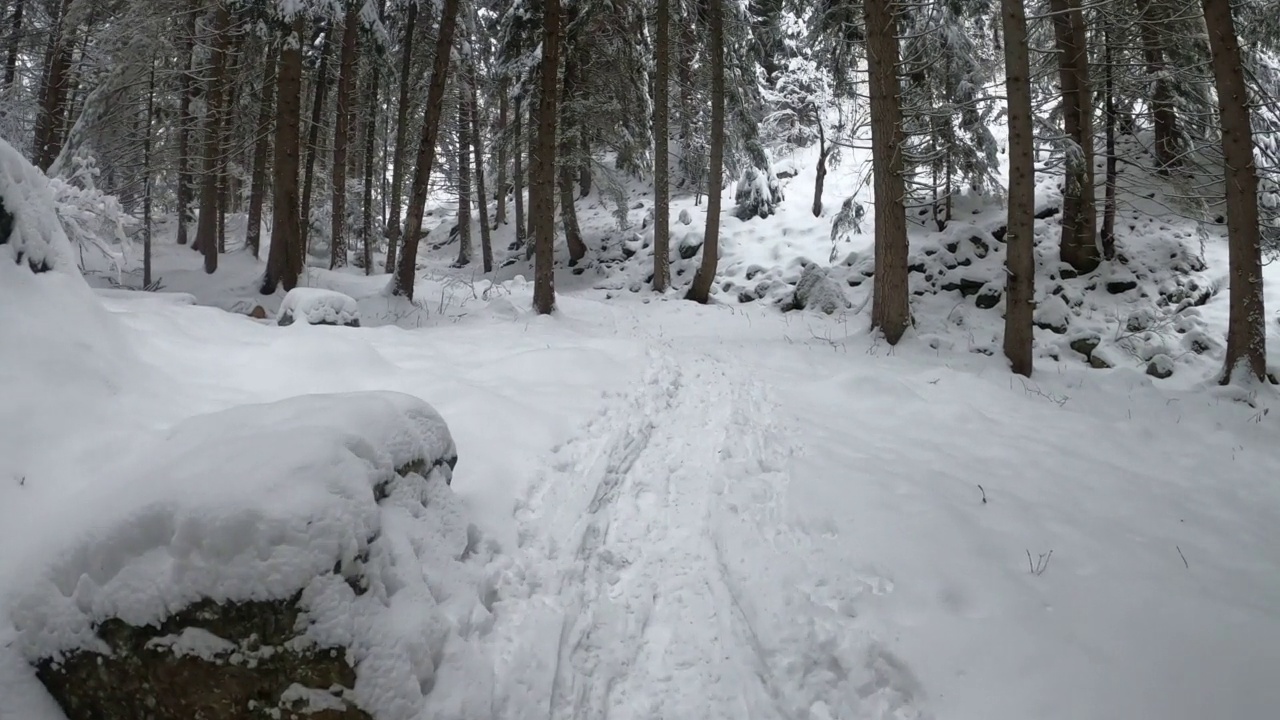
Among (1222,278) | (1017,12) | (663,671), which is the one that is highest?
(1017,12)

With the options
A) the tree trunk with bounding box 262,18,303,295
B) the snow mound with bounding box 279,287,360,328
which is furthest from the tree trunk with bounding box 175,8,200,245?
the snow mound with bounding box 279,287,360,328

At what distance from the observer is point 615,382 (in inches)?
297

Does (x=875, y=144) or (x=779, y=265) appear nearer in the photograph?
(x=875, y=144)

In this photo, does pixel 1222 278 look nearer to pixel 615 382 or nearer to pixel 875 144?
pixel 875 144

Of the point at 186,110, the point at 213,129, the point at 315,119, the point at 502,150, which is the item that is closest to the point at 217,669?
the point at 213,129

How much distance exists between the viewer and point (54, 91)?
1427cm

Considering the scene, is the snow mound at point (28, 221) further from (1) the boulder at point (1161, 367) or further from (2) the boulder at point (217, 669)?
(1) the boulder at point (1161, 367)

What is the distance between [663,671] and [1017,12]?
8908mm

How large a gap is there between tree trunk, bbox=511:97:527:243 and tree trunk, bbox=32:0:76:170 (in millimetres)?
9433

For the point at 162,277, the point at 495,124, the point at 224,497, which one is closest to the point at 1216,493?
the point at 224,497

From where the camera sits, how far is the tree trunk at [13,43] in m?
13.8

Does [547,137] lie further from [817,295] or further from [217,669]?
[217,669]

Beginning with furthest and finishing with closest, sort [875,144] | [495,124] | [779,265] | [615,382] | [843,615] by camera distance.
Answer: [495,124]
[779,265]
[875,144]
[615,382]
[843,615]

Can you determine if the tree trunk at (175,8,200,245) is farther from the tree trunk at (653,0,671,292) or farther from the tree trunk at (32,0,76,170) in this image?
the tree trunk at (653,0,671,292)
